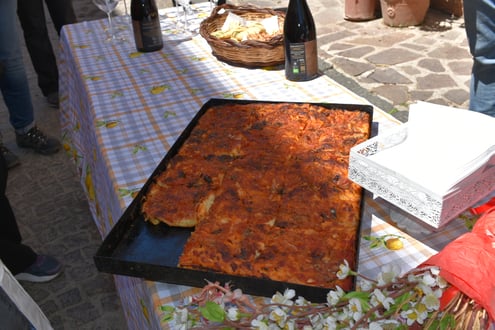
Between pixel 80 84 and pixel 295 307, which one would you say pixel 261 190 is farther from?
pixel 80 84

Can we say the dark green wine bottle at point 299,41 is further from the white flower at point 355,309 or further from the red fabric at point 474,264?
the white flower at point 355,309

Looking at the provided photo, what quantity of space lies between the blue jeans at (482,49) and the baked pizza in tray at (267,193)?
39.7 inches

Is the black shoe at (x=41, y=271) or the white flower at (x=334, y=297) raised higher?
the white flower at (x=334, y=297)

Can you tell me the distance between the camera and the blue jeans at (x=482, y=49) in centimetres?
208

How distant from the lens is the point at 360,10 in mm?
5273

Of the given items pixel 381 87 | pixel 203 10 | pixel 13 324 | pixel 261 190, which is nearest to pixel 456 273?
pixel 261 190

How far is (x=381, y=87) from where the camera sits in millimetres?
3938

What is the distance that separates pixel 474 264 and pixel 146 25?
6.35 ft

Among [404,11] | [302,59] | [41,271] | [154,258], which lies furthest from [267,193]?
[404,11]

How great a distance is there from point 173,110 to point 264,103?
0.41 metres

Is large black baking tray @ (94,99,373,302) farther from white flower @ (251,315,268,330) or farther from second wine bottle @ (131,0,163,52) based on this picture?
second wine bottle @ (131,0,163,52)

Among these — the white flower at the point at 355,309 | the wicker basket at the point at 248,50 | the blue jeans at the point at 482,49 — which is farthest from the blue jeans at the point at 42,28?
the white flower at the point at 355,309

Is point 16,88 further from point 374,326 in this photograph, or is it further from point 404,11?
point 404,11

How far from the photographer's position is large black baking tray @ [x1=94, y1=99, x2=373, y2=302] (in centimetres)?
93
